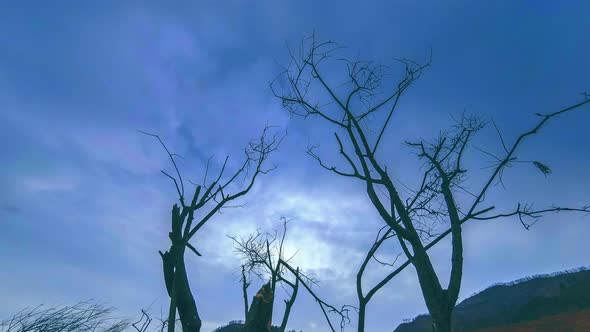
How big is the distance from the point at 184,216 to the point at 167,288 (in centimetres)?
148

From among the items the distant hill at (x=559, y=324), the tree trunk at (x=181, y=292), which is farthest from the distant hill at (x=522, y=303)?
the tree trunk at (x=181, y=292)

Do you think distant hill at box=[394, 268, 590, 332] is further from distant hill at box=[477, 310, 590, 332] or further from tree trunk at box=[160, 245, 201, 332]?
tree trunk at box=[160, 245, 201, 332]

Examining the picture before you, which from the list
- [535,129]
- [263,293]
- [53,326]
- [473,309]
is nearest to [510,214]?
[535,129]

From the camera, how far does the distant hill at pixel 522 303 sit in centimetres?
4678

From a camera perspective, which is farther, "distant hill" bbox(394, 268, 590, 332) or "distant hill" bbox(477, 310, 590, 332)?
"distant hill" bbox(394, 268, 590, 332)

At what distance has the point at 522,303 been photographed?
2151 inches

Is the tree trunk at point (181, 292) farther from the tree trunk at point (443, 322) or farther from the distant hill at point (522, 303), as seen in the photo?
the distant hill at point (522, 303)

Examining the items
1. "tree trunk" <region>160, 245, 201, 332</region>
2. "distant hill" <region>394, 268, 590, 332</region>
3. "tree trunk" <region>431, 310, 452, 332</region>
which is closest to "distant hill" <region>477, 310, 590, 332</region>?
"distant hill" <region>394, 268, 590, 332</region>

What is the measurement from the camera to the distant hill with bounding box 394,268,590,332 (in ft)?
153

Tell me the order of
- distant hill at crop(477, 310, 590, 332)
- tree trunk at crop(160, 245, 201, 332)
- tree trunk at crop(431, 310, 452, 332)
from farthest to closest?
1. distant hill at crop(477, 310, 590, 332)
2. tree trunk at crop(160, 245, 201, 332)
3. tree trunk at crop(431, 310, 452, 332)

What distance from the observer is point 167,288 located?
7.50 m

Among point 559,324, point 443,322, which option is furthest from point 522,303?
point 443,322

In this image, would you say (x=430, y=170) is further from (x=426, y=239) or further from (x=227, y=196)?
(x=227, y=196)

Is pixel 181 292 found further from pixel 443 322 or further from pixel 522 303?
pixel 522 303
